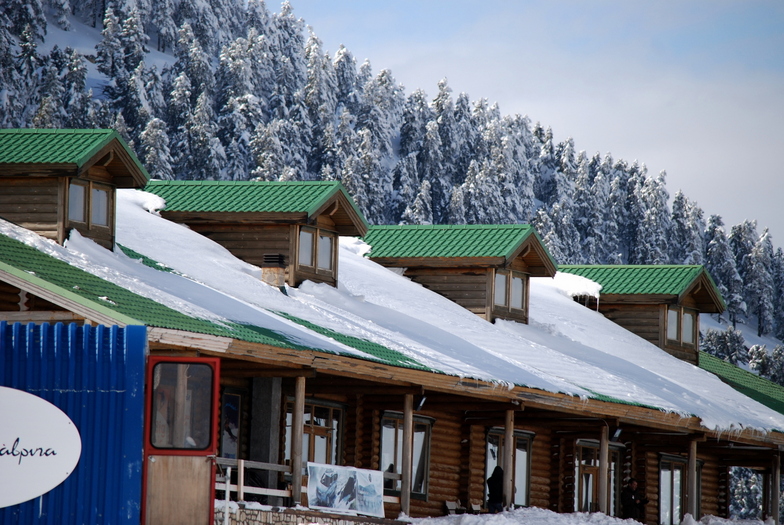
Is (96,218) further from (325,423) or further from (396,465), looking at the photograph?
(396,465)

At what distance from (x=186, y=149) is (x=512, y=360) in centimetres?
8110

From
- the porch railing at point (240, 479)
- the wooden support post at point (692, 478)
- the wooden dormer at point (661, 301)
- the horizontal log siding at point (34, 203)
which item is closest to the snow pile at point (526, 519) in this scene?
the porch railing at point (240, 479)

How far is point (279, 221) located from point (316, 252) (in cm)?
113

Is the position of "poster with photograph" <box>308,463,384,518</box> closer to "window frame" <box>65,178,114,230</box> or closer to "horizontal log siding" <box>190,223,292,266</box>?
"window frame" <box>65,178,114,230</box>

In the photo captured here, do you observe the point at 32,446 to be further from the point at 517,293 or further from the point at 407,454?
the point at 517,293

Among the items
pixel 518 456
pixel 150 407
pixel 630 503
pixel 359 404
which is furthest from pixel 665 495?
pixel 150 407

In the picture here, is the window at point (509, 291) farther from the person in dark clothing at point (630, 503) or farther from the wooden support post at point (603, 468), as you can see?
the person in dark clothing at point (630, 503)

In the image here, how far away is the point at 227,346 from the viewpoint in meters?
16.3

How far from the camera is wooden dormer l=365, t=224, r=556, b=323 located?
31859 millimetres

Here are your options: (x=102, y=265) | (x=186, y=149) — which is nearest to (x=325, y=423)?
(x=102, y=265)

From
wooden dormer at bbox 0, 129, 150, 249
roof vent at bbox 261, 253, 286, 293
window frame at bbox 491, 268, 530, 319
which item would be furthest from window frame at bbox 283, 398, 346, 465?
window frame at bbox 491, 268, 530, 319

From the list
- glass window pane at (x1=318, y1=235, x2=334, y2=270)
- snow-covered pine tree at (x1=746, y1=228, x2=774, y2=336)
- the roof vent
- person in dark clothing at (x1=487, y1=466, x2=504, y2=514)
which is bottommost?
person in dark clothing at (x1=487, y1=466, x2=504, y2=514)

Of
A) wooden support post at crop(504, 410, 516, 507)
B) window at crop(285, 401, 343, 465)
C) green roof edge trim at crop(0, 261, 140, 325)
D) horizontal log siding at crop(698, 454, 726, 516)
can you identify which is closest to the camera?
green roof edge trim at crop(0, 261, 140, 325)

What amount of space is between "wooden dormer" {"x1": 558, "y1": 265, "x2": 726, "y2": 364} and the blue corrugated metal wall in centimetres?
2565
